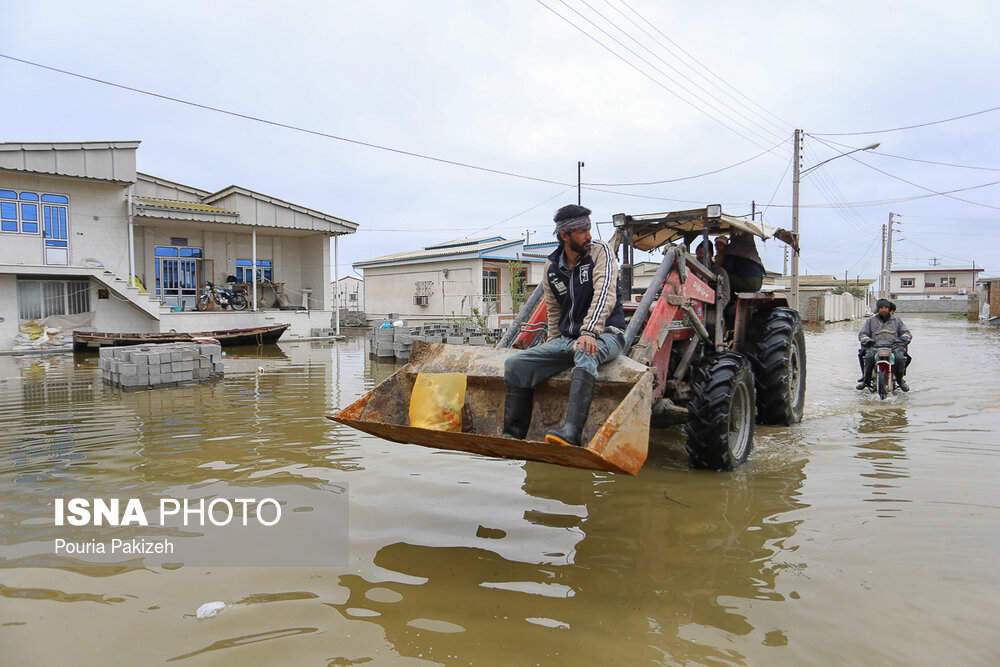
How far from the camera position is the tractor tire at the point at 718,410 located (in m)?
5.17

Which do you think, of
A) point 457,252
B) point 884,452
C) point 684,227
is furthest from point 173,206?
point 884,452

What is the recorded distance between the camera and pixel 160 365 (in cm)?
1112

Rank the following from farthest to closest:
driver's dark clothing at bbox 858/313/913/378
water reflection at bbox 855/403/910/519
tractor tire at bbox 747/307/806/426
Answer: driver's dark clothing at bbox 858/313/913/378 < tractor tire at bbox 747/307/806/426 < water reflection at bbox 855/403/910/519

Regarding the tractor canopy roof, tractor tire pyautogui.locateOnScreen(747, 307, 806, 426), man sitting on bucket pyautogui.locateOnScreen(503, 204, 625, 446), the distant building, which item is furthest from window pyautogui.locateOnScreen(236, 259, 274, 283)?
the distant building

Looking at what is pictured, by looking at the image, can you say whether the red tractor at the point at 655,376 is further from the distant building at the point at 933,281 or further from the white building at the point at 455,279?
the distant building at the point at 933,281

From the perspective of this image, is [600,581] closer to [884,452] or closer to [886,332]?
[884,452]

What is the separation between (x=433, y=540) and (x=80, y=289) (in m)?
22.6

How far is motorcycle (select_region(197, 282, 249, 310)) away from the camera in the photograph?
24.5 metres

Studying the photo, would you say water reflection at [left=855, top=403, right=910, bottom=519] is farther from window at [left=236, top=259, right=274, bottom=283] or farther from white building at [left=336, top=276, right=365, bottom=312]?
white building at [left=336, top=276, right=365, bottom=312]

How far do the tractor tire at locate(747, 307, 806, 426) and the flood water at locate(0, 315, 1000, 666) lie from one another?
33 centimetres

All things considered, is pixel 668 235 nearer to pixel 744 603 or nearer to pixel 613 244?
pixel 613 244

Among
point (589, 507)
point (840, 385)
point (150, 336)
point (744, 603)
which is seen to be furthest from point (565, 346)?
point (150, 336)

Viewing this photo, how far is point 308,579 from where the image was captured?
3607 mm

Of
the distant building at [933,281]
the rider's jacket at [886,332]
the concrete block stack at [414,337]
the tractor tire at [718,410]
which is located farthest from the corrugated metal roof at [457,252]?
the distant building at [933,281]
